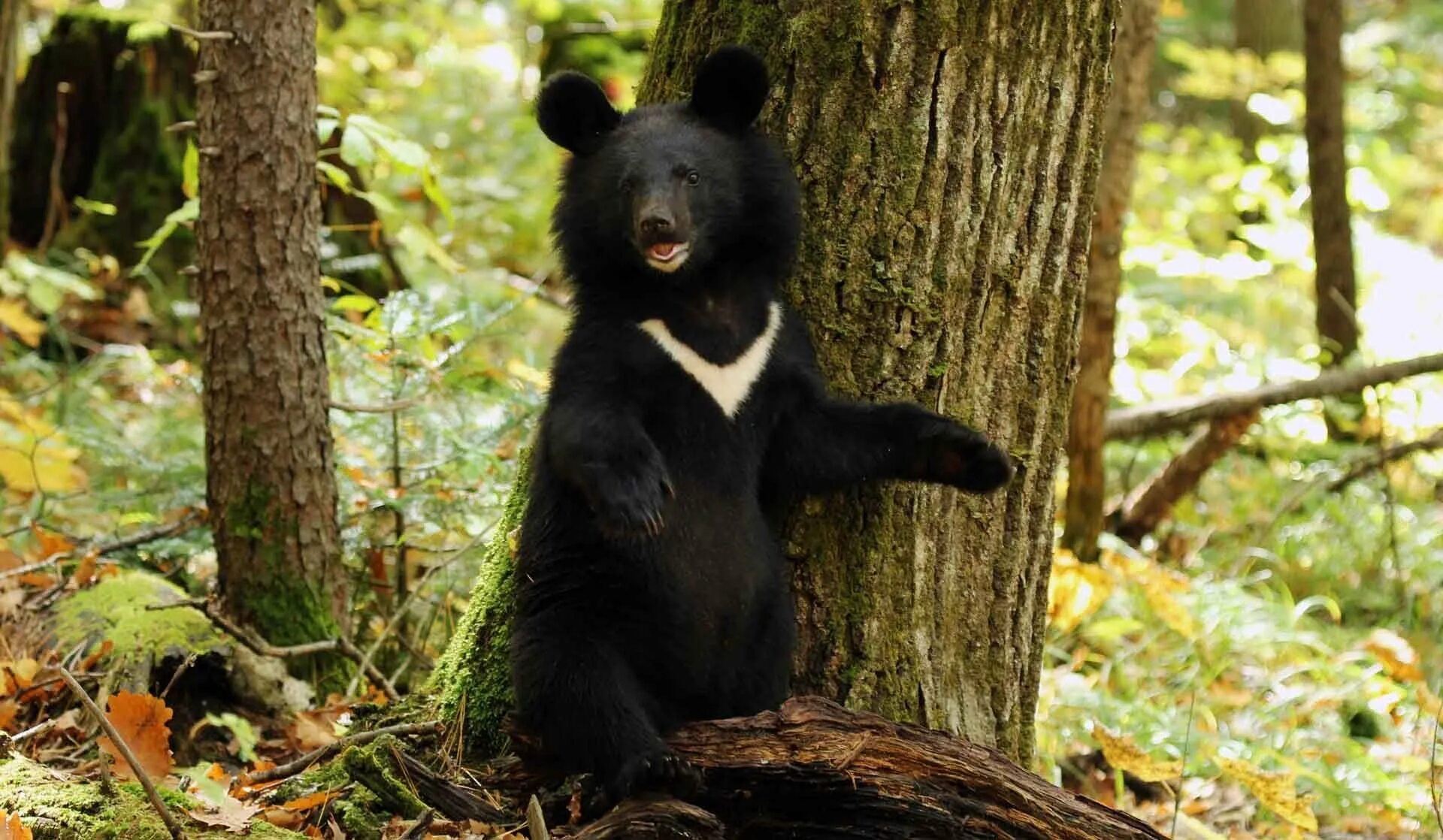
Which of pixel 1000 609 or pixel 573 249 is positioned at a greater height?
pixel 573 249

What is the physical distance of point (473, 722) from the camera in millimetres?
3623

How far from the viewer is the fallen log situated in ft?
9.74

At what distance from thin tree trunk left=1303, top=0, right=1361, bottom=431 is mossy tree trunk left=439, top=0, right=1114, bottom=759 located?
6.61 meters

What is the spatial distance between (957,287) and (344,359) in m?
3.11

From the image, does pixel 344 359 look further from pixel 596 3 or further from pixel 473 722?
pixel 596 3

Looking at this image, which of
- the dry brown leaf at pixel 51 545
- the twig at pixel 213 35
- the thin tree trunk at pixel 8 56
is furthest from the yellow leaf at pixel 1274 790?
the thin tree trunk at pixel 8 56

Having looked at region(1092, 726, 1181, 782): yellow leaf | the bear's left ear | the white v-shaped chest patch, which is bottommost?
region(1092, 726, 1181, 782): yellow leaf

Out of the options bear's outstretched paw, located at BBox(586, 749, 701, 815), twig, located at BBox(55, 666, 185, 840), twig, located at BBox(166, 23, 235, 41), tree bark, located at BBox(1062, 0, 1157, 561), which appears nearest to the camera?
twig, located at BBox(55, 666, 185, 840)

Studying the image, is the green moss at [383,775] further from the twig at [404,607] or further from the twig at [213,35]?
the twig at [213,35]

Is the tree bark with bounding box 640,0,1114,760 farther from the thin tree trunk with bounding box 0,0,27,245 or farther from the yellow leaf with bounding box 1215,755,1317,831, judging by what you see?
the thin tree trunk with bounding box 0,0,27,245

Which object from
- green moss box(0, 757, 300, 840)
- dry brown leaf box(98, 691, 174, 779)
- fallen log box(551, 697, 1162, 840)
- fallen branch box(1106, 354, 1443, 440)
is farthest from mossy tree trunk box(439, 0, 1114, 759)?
fallen branch box(1106, 354, 1443, 440)

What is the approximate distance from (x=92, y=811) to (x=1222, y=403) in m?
6.34

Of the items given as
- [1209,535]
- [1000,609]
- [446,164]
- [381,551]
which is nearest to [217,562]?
[381,551]

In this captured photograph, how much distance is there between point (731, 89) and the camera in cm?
334
